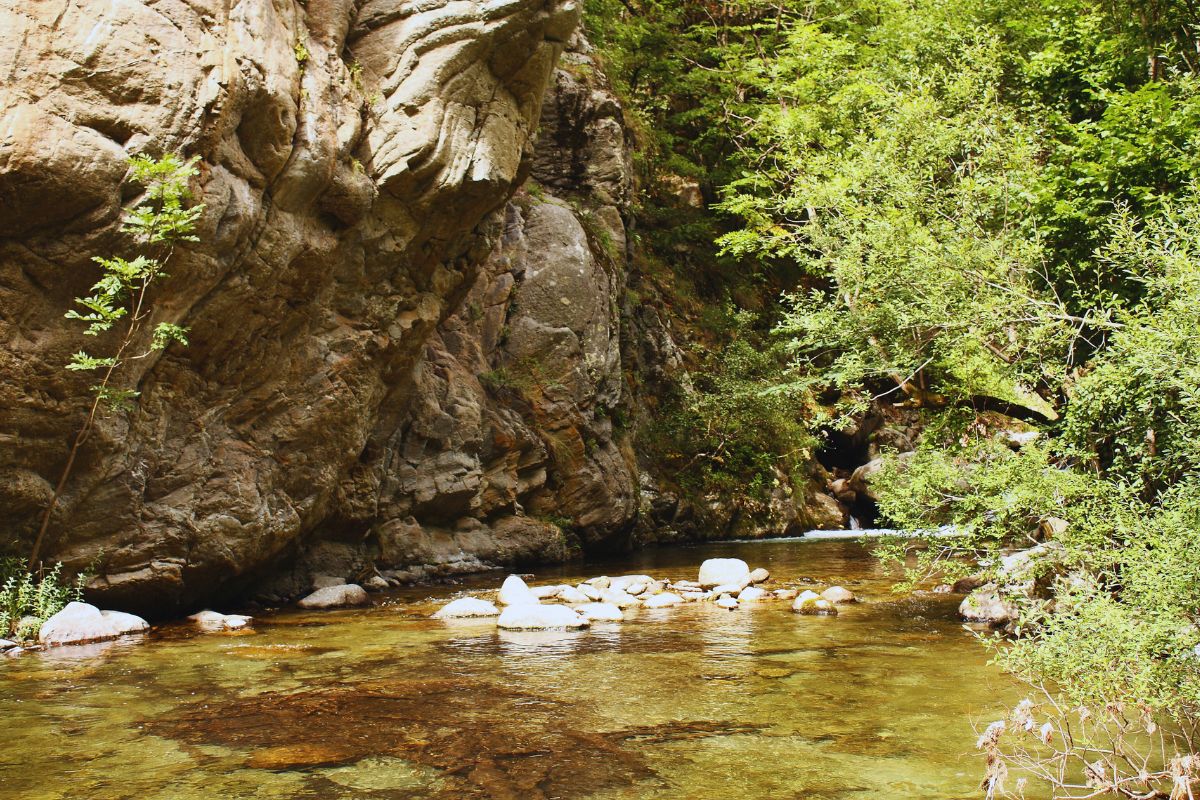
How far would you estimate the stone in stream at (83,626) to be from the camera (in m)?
9.59

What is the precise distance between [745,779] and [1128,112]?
7.69 meters

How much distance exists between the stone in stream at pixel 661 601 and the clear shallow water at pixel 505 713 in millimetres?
2027

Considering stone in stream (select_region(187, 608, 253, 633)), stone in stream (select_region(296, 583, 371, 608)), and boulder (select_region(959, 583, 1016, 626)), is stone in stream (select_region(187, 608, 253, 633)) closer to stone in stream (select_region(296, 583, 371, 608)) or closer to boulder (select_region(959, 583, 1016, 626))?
stone in stream (select_region(296, 583, 371, 608))

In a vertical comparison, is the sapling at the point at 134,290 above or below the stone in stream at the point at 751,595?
above

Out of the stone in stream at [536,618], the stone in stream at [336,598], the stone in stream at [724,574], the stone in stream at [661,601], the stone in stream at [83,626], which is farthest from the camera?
the stone in stream at [724,574]

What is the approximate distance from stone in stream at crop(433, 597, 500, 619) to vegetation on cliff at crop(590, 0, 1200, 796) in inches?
216

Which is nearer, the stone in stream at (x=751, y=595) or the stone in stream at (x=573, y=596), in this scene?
the stone in stream at (x=573, y=596)

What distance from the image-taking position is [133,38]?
9023 millimetres

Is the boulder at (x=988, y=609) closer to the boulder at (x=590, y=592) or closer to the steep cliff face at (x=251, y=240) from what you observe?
the boulder at (x=590, y=592)

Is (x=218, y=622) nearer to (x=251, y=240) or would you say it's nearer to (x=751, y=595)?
(x=251, y=240)

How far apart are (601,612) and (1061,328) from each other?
22.2 ft

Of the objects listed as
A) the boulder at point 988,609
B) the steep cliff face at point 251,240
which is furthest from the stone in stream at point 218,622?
the boulder at point 988,609

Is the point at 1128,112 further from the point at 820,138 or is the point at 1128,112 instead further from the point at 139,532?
the point at 820,138

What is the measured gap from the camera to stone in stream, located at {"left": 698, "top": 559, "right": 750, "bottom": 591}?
14906mm
